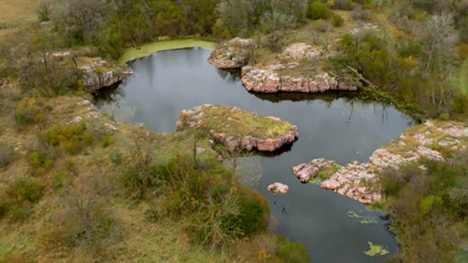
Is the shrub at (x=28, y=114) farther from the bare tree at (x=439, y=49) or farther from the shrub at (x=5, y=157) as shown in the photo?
the bare tree at (x=439, y=49)

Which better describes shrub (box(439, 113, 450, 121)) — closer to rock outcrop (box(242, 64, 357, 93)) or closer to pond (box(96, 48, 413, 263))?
pond (box(96, 48, 413, 263))

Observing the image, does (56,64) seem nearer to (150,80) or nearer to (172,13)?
(150,80)

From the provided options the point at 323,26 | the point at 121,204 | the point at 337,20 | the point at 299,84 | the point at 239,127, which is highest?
the point at 337,20

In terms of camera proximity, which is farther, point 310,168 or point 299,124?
point 299,124

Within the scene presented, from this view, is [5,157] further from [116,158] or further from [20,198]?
[116,158]

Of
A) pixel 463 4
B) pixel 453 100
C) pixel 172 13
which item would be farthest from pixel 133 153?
pixel 463 4

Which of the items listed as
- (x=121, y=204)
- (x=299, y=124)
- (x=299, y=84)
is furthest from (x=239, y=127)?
(x=121, y=204)

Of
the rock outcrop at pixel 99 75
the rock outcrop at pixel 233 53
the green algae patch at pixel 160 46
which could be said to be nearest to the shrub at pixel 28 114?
the rock outcrop at pixel 99 75
